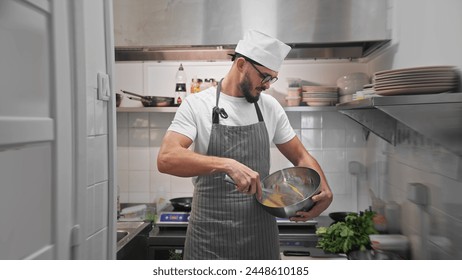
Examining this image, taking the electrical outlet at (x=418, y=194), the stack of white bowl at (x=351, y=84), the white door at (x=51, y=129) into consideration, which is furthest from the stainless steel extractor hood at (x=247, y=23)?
the white door at (x=51, y=129)

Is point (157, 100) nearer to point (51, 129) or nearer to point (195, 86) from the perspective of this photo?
point (195, 86)

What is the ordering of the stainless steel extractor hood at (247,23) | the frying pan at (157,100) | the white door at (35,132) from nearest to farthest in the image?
1. the white door at (35,132)
2. the stainless steel extractor hood at (247,23)
3. the frying pan at (157,100)

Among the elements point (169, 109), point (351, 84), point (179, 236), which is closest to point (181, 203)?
point (179, 236)

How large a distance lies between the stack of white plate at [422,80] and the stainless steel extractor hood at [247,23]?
0.59 meters

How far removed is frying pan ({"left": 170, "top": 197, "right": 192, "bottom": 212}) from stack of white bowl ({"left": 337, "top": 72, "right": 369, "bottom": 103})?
720 millimetres

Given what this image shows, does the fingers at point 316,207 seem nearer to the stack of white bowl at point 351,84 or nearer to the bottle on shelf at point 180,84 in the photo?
the stack of white bowl at point 351,84

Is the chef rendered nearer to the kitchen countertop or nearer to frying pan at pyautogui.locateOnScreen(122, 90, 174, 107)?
the kitchen countertop

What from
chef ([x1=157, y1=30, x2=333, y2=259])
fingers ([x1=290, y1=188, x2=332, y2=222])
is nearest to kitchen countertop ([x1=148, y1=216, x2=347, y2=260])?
chef ([x1=157, y1=30, x2=333, y2=259])

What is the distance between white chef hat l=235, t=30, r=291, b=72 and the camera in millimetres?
964

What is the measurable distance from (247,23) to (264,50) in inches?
18.1

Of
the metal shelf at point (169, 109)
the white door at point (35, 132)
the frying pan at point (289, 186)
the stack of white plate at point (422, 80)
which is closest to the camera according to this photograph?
the white door at point (35, 132)

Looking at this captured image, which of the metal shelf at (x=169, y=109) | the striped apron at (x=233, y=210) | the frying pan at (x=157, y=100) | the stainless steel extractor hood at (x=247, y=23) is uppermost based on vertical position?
the stainless steel extractor hood at (x=247, y=23)

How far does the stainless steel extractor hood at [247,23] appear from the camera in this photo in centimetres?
135
